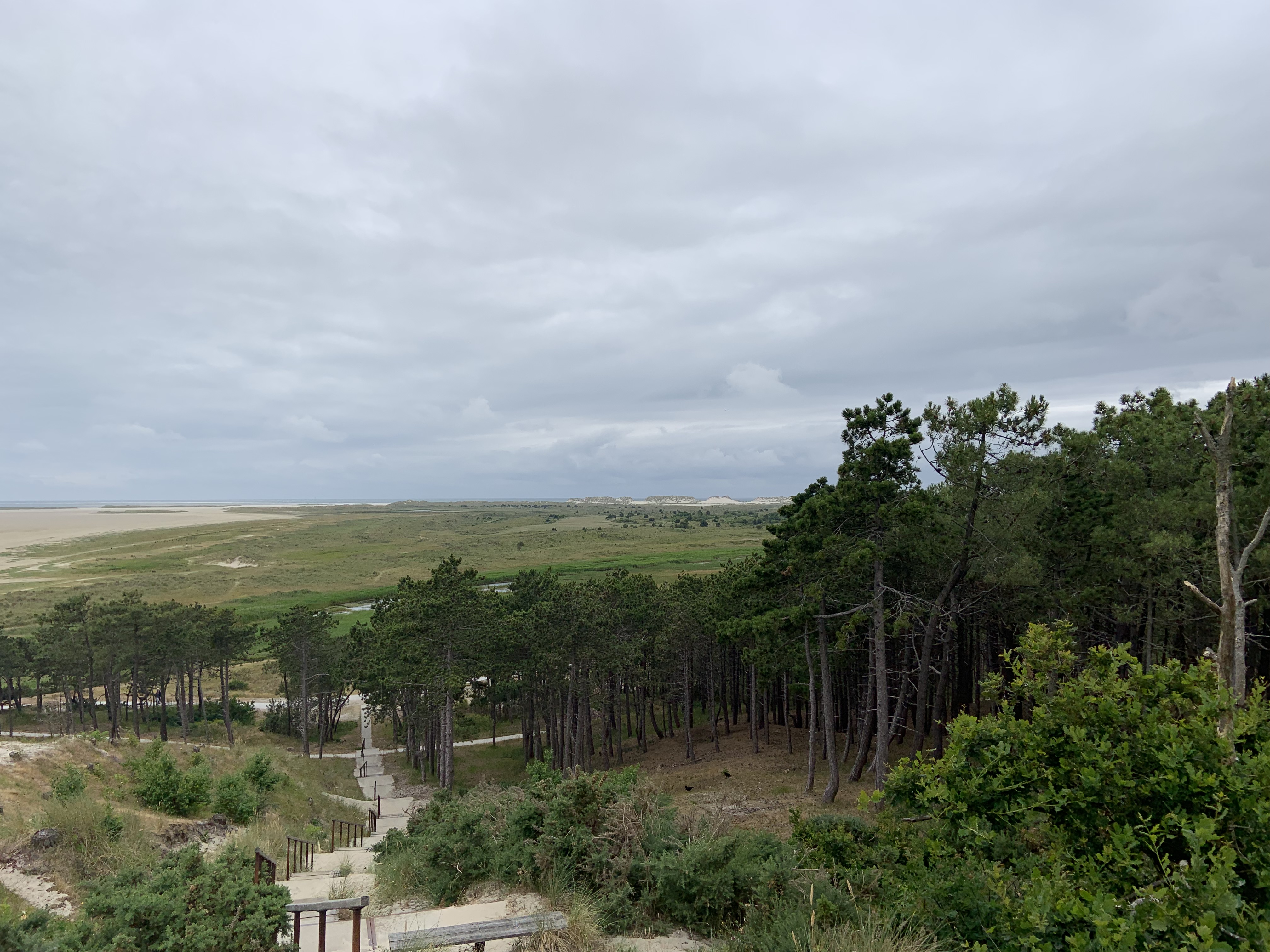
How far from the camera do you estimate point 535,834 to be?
8672 mm

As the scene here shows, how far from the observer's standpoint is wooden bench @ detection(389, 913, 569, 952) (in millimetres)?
5480

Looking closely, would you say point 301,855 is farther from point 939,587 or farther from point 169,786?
point 939,587

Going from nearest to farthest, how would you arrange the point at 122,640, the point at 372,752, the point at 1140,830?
1. the point at 1140,830
2. the point at 122,640
3. the point at 372,752

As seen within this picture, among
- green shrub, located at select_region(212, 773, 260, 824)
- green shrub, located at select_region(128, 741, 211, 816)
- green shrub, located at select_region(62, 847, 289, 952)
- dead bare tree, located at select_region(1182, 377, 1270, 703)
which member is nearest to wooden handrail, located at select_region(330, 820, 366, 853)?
green shrub, located at select_region(212, 773, 260, 824)

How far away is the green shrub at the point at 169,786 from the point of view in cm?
1442

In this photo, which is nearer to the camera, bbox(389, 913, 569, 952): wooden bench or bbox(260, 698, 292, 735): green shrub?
bbox(389, 913, 569, 952): wooden bench

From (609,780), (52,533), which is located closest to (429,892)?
(609,780)

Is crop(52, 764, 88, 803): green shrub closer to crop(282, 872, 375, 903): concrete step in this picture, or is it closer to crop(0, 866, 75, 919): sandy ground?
crop(0, 866, 75, 919): sandy ground

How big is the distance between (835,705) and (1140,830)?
32567 millimetres

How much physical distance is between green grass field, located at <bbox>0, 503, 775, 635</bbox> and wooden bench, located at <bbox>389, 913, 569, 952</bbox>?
209 ft

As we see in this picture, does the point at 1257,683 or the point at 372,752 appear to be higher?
the point at 1257,683

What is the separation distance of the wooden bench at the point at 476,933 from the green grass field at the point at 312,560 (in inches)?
2509

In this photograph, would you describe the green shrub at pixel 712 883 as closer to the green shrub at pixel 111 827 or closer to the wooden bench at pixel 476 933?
the wooden bench at pixel 476 933

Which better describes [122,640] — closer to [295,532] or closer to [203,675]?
[203,675]
